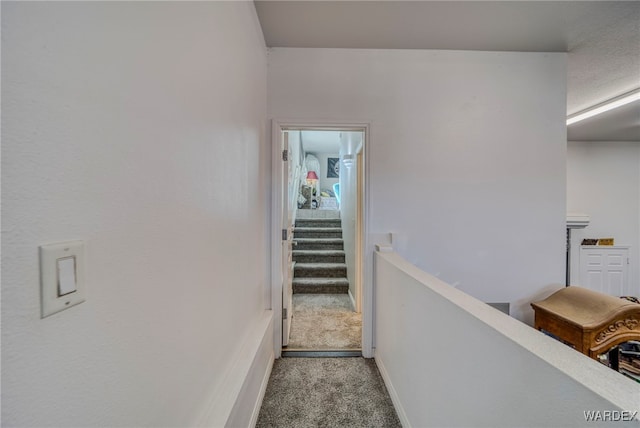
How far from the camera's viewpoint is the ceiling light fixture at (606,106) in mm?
2834

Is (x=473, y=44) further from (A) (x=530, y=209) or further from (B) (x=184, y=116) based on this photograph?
(B) (x=184, y=116)

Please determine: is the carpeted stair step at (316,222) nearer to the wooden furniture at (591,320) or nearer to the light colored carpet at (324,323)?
the light colored carpet at (324,323)

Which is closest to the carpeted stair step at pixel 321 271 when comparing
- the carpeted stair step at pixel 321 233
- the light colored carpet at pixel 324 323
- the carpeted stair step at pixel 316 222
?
the light colored carpet at pixel 324 323

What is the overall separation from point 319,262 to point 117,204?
3.76 metres

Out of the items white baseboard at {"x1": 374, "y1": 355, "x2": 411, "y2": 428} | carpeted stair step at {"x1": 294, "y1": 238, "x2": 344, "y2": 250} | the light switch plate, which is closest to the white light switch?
the light switch plate

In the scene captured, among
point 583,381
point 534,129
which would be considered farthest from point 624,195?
point 583,381

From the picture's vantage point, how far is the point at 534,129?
223cm

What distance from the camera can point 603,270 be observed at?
445cm

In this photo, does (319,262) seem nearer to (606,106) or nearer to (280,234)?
(280,234)

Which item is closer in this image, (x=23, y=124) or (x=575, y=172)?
(x=23, y=124)

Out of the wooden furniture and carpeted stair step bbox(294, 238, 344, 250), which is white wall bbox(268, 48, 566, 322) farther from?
carpeted stair step bbox(294, 238, 344, 250)

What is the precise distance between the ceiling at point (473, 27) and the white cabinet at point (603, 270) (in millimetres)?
3332

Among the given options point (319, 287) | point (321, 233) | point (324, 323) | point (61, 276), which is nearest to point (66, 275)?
point (61, 276)

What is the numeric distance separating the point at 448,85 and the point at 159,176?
2.37m
